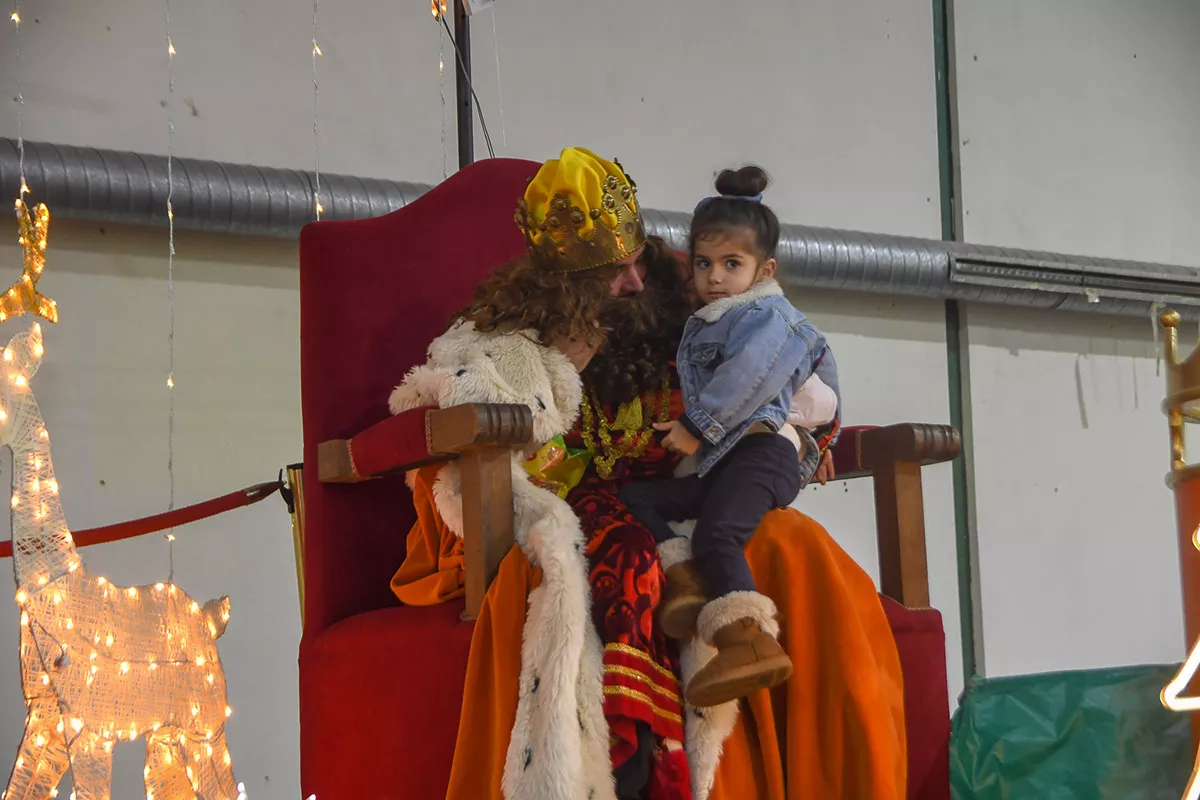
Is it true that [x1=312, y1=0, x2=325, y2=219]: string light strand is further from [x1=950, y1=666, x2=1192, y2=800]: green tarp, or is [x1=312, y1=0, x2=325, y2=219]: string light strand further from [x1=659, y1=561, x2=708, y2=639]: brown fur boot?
[x1=950, y1=666, x2=1192, y2=800]: green tarp

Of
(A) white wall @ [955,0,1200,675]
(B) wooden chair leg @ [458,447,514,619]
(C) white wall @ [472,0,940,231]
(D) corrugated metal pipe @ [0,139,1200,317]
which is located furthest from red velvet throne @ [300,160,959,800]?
(A) white wall @ [955,0,1200,675]

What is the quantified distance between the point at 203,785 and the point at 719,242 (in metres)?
1.26

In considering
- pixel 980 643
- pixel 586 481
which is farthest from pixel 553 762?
pixel 980 643

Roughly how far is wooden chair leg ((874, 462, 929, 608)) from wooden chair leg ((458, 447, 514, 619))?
592 mm

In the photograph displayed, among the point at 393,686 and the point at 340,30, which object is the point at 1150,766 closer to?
the point at 393,686

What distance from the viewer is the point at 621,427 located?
201cm

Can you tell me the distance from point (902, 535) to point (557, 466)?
546mm

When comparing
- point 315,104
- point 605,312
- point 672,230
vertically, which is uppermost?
point 315,104

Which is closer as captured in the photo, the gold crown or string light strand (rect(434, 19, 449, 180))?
the gold crown

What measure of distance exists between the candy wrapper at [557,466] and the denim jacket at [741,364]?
0.21 meters

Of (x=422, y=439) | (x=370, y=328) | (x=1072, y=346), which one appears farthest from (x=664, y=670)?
(x=1072, y=346)

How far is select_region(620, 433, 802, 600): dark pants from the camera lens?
65.4 inches

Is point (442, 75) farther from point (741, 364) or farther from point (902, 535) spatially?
point (902, 535)

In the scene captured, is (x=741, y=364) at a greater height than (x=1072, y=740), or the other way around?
(x=741, y=364)
